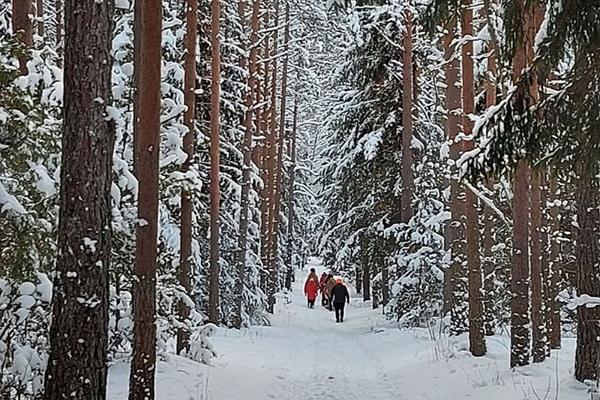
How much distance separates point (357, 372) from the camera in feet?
46.2

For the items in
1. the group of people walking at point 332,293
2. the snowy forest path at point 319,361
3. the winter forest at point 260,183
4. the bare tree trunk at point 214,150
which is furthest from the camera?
the group of people walking at point 332,293

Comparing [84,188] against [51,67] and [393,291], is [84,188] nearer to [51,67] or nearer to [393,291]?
[51,67]

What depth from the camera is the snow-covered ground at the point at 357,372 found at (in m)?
10.1

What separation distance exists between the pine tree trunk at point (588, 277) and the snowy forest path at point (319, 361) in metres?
3.41

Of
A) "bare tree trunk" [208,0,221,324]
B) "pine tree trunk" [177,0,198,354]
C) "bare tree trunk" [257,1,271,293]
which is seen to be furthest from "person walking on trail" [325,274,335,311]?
"pine tree trunk" [177,0,198,354]

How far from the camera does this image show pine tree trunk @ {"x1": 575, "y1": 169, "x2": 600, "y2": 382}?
27.9 ft

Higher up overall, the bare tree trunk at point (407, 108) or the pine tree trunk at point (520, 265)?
the bare tree trunk at point (407, 108)

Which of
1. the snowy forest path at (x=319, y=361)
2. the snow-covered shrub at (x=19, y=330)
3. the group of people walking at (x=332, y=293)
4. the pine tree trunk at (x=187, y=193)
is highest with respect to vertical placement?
the pine tree trunk at (x=187, y=193)

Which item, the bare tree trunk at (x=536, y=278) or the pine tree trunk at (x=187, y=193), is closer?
the bare tree trunk at (x=536, y=278)

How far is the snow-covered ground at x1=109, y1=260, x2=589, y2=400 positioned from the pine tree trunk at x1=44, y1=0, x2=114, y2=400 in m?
4.30

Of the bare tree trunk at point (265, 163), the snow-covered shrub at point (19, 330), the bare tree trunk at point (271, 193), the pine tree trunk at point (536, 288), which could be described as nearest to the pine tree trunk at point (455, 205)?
the pine tree trunk at point (536, 288)

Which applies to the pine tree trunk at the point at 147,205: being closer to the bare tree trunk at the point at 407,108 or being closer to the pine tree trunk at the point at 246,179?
the pine tree trunk at the point at 246,179

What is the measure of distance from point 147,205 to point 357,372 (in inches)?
266

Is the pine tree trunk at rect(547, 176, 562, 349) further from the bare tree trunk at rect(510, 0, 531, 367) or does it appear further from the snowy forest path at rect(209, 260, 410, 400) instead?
the snowy forest path at rect(209, 260, 410, 400)
